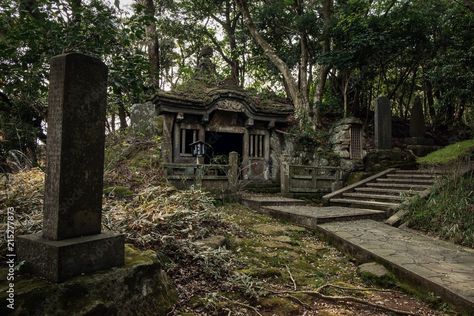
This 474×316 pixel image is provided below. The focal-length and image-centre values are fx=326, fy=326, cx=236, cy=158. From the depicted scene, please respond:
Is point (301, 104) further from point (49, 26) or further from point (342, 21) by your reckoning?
point (49, 26)

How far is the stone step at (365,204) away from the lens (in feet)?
28.6

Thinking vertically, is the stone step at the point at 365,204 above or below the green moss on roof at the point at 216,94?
below

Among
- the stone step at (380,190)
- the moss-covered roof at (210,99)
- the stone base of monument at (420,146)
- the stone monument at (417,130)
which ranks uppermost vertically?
the moss-covered roof at (210,99)

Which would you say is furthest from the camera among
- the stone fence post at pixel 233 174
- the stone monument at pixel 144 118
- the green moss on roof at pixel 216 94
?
the green moss on roof at pixel 216 94

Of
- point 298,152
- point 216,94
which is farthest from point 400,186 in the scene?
point 216,94

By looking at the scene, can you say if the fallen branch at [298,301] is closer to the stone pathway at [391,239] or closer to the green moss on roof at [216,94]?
the stone pathway at [391,239]

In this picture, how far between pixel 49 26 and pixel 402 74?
1787cm

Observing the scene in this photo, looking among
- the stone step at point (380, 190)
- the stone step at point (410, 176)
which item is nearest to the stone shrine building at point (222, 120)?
the stone step at point (380, 190)

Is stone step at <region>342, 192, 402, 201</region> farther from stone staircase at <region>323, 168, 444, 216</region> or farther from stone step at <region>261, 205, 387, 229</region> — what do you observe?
stone step at <region>261, 205, 387, 229</region>

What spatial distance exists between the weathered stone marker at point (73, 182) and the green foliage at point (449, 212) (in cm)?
626

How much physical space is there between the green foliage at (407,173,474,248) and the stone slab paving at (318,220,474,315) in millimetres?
416

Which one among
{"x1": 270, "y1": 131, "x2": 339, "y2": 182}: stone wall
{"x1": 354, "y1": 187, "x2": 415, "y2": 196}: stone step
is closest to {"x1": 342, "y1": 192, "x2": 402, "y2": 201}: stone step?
{"x1": 354, "y1": 187, "x2": 415, "y2": 196}: stone step

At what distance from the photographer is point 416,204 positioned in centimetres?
795

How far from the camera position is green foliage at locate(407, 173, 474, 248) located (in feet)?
20.7
